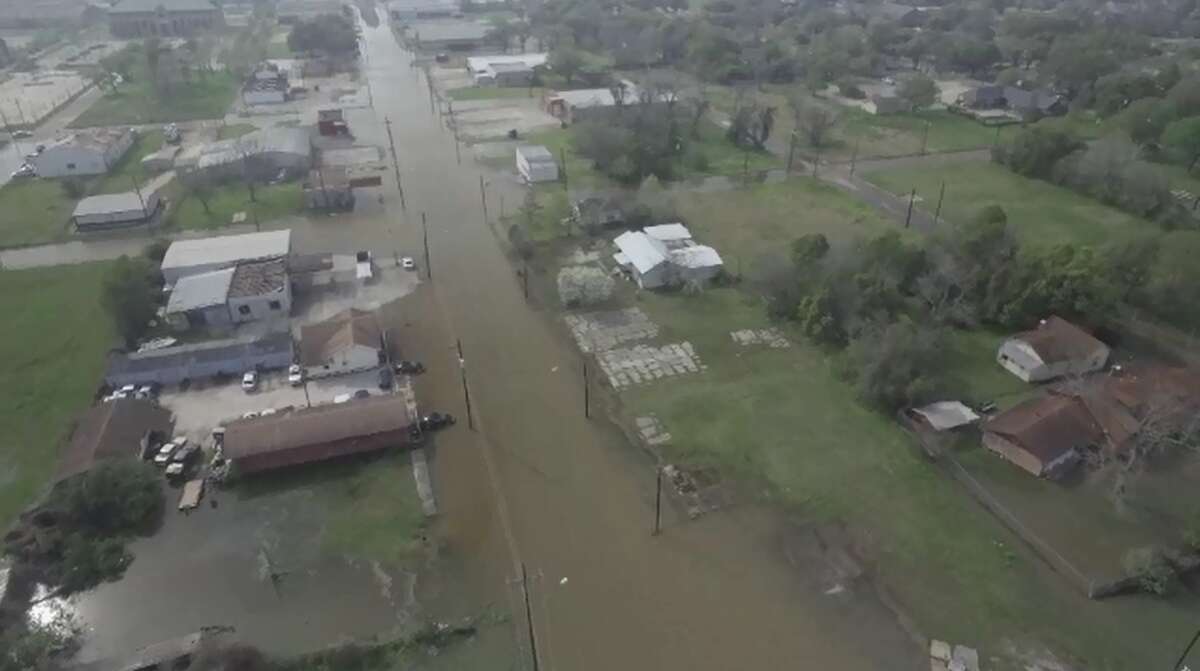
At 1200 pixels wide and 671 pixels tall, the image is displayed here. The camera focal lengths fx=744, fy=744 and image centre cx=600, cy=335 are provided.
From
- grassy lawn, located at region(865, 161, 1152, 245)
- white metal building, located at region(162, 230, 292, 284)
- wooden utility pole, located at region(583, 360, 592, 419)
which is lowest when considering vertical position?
wooden utility pole, located at region(583, 360, 592, 419)

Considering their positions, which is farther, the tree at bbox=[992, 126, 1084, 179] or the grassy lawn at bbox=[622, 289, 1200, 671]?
the tree at bbox=[992, 126, 1084, 179]

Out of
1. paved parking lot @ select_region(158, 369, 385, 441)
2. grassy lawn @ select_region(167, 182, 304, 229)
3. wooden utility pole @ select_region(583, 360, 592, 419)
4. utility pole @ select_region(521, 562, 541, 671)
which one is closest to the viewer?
utility pole @ select_region(521, 562, 541, 671)

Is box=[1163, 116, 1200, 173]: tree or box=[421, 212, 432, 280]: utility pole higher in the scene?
box=[1163, 116, 1200, 173]: tree

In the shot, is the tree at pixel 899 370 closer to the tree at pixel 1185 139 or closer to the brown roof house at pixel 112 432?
the brown roof house at pixel 112 432

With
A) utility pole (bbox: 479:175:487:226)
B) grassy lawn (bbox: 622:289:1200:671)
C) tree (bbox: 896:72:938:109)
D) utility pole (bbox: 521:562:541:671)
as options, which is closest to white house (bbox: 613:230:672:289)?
grassy lawn (bbox: 622:289:1200:671)

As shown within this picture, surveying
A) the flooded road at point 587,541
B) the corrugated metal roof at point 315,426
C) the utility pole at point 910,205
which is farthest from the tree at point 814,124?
the corrugated metal roof at point 315,426

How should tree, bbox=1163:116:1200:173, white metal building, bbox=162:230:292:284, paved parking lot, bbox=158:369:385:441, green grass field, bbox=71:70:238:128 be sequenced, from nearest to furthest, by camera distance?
paved parking lot, bbox=158:369:385:441 → white metal building, bbox=162:230:292:284 → tree, bbox=1163:116:1200:173 → green grass field, bbox=71:70:238:128

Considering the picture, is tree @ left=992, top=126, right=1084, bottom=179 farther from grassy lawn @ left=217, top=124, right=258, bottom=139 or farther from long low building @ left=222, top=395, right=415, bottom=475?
grassy lawn @ left=217, top=124, right=258, bottom=139
